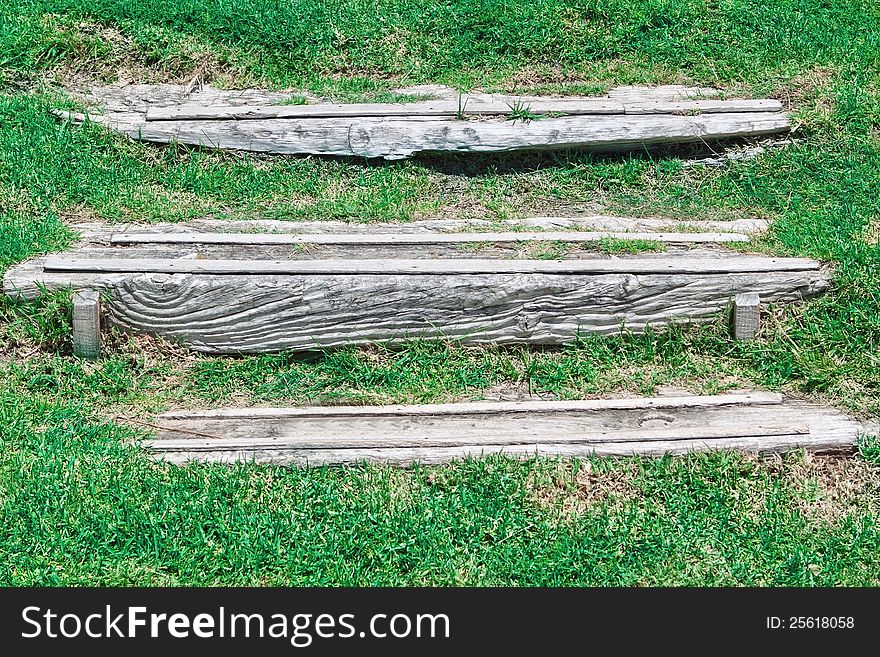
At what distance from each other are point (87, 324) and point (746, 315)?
258 cm

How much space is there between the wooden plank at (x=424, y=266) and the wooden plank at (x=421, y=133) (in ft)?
3.34

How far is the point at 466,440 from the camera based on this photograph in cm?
316

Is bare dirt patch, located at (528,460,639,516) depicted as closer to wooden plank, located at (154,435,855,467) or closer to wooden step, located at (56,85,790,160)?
wooden plank, located at (154,435,855,467)

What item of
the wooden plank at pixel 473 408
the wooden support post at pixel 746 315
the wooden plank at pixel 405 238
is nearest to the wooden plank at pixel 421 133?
the wooden plank at pixel 405 238

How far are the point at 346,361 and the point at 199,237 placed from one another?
0.92m

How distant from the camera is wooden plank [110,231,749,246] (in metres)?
3.85

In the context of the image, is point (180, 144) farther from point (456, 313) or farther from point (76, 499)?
point (76, 499)

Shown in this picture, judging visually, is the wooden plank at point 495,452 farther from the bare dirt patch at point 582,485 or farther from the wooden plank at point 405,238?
the wooden plank at point 405,238

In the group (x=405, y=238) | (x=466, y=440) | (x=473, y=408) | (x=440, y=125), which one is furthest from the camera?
(x=440, y=125)

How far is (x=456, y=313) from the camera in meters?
3.54

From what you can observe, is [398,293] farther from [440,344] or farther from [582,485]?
[582,485]

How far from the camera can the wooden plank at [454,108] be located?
448 centimetres

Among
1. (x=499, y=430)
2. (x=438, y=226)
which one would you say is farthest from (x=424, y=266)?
(x=499, y=430)

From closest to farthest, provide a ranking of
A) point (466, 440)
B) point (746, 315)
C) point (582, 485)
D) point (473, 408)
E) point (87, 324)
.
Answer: point (582, 485) → point (466, 440) → point (473, 408) → point (87, 324) → point (746, 315)
